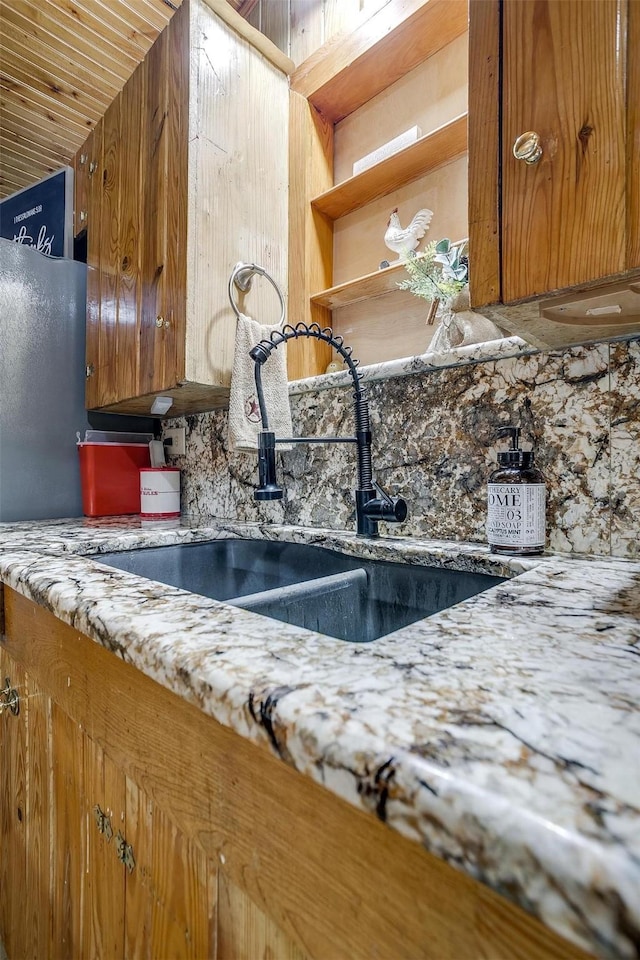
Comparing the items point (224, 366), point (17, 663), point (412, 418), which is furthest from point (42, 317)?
point (412, 418)

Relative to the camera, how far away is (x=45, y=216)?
195cm

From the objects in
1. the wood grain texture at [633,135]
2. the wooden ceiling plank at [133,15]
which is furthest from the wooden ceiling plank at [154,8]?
the wood grain texture at [633,135]

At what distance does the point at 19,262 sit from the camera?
1590 millimetres

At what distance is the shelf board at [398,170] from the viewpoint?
1364mm

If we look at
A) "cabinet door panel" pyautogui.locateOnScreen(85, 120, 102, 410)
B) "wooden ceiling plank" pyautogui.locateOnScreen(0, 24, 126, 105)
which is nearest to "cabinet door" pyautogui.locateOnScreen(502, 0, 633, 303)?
"cabinet door panel" pyautogui.locateOnScreen(85, 120, 102, 410)

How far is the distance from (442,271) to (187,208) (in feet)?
2.26

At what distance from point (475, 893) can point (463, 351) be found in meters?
0.88

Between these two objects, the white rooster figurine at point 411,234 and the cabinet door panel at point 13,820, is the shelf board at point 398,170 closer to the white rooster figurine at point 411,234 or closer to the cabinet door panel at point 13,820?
the white rooster figurine at point 411,234

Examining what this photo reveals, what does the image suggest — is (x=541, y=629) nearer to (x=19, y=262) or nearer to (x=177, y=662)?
(x=177, y=662)

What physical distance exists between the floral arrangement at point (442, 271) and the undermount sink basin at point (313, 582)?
59 centimetres

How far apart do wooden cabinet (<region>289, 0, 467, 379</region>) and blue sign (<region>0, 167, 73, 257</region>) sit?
0.93 metres

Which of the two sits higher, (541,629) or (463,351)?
(463,351)

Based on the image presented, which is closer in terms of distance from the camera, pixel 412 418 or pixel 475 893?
pixel 475 893

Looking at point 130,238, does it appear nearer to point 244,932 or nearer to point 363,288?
point 363,288
